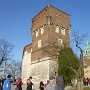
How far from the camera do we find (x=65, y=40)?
188 feet

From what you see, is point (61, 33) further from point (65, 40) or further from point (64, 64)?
point (64, 64)

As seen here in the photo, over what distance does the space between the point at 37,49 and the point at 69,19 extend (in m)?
9.53

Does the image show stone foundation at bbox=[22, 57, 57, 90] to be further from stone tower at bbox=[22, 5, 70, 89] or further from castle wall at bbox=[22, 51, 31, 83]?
castle wall at bbox=[22, 51, 31, 83]

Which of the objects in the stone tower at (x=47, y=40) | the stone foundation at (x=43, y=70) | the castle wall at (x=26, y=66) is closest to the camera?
the stone foundation at (x=43, y=70)

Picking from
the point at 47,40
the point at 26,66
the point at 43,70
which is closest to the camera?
the point at 47,40

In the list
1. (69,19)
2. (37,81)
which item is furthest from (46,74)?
(69,19)

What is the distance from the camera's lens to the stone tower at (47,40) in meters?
54.5

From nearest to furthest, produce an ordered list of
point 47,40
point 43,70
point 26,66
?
point 47,40 < point 43,70 < point 26,66

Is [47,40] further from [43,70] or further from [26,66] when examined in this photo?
[26,66]

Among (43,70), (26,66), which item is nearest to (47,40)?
→ (43,70)

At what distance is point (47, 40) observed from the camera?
54531mm

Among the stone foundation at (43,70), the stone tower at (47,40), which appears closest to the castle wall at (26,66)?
the stone tower at (47,40)

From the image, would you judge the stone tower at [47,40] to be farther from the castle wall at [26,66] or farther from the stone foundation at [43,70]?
the castle wall at [26,66]

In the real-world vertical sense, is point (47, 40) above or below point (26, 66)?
above
